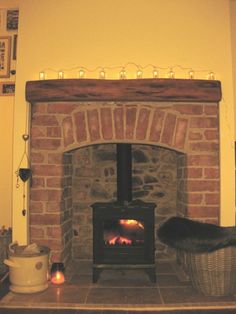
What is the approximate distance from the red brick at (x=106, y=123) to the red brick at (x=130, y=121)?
0.46 ft

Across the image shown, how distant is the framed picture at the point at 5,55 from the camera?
3.61 m

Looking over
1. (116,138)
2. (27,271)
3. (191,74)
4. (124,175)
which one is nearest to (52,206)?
(27,271)

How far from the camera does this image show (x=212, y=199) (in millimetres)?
2896

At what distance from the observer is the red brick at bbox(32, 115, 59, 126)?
2939mm

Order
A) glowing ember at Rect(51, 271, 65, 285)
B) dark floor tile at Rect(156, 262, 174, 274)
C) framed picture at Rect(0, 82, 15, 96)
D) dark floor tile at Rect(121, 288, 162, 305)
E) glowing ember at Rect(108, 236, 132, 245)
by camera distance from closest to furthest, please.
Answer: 1. dark floor tile at Rect(121, 288, 162, 305)
2. glowing ember at Rect(51, 271, 65, 285)
3. glowing ember at Rect(108, 236, 132, 245)
4. dark floor tile at Rect(156, 262, 174, 274)
5. framed picture at Rect(0, 82, 15, 96)

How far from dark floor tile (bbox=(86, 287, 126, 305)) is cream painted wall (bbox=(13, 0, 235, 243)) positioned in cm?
96

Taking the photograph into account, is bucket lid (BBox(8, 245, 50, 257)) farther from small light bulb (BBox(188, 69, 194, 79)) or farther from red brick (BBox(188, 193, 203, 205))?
small light bulb (BBox(188, 69, 194, 79))

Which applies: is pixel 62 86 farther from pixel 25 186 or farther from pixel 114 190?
pixel 114 190

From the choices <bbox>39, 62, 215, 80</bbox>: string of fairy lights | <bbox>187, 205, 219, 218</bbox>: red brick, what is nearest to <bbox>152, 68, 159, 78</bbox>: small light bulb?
<bbox>39, 62, 215, 80</bbox>: string of fairy lights

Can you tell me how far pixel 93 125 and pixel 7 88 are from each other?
1234 mm

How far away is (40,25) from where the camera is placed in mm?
3010

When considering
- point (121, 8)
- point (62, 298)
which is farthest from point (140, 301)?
point (121, 8)

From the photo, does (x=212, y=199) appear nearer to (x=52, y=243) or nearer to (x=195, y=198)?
(x=195, y=198)

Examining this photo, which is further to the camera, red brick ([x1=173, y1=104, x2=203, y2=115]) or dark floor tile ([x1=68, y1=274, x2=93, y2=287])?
red brick ([x1=173, y1=104, x2=203, y2=115])
